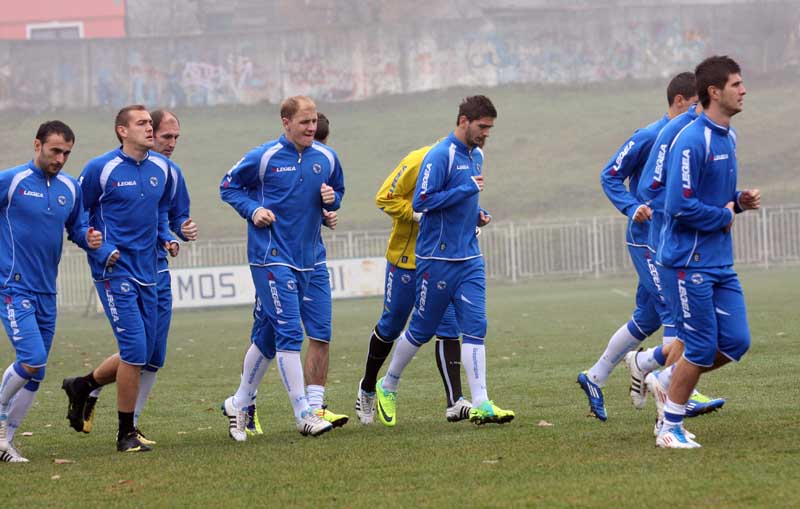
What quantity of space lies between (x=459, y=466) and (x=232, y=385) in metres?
6.51

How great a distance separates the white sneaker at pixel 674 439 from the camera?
292 inches

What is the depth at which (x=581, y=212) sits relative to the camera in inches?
1676

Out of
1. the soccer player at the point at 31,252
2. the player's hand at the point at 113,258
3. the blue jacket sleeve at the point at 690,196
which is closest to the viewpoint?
the blue jacket sleeve at the point at 690,196

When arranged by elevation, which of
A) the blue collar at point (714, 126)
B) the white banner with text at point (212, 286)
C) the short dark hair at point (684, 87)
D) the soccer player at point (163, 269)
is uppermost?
the short dark hair at point (684, 87)

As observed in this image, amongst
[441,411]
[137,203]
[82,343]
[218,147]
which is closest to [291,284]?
[137,203]

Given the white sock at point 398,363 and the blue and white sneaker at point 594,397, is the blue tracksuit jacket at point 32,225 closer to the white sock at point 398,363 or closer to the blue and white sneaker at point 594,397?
the white sock at point 398,363

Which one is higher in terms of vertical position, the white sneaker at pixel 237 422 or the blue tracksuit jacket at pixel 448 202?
the blue tracksuit jacket at pixel 448 202

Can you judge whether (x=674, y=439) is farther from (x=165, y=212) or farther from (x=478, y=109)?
(x=165, y=212)

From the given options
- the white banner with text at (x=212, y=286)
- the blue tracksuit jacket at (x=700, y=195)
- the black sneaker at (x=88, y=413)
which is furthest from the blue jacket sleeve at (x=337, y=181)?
the white banner with text at (x=212, y=286)

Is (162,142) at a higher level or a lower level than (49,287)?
higher

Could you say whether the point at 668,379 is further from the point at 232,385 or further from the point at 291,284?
the point at 232,385

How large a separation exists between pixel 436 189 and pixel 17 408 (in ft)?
10.6

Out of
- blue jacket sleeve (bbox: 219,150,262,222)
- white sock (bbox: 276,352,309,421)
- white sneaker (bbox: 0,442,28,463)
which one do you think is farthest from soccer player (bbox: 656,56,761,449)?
white sneaker (bbox: 0,442,28,463)

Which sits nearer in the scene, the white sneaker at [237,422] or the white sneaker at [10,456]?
the white sneaker at [10,456]
